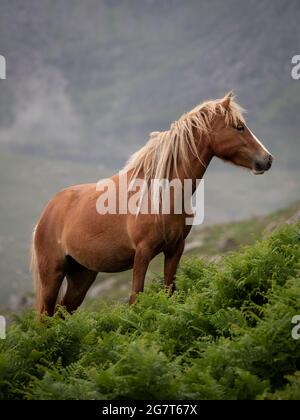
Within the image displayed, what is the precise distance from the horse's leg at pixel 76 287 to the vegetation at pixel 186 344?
179cm

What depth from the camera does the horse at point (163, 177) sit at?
10367mm

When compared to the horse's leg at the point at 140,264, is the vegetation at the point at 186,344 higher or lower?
lower

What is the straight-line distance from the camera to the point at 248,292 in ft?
29.2

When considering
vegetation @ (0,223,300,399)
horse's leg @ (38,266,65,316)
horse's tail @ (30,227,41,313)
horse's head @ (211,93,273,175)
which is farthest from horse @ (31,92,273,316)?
horse's tail @ (30,227,41,313)

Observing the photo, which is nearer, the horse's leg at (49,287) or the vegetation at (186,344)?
the vegetation at (186,344)

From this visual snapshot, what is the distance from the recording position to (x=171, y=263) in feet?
34.9

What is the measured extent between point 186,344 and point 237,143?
383 centimetres

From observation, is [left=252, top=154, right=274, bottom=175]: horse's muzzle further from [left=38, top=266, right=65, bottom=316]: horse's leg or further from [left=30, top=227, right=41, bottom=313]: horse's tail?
[left=30, top=227, right=41, bottom=313]: horse's tail

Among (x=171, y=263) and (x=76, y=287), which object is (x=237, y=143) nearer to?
(x=171, y=263)

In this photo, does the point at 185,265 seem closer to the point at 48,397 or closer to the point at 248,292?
the point at 248,292

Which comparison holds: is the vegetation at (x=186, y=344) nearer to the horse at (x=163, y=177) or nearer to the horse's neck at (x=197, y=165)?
the horse at (x=163, y=177)

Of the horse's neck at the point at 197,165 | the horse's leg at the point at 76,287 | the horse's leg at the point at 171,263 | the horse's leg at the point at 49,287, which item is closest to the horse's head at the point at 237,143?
the horse's neck at the point at 197,165

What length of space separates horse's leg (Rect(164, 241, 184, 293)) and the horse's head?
1738 millimetres

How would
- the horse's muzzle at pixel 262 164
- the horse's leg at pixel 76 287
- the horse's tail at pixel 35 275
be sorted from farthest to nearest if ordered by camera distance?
the horse's leg at pixel 76 287, the horse's tail at pixel 35 275, the horse's muzzle at pixel 262 164
